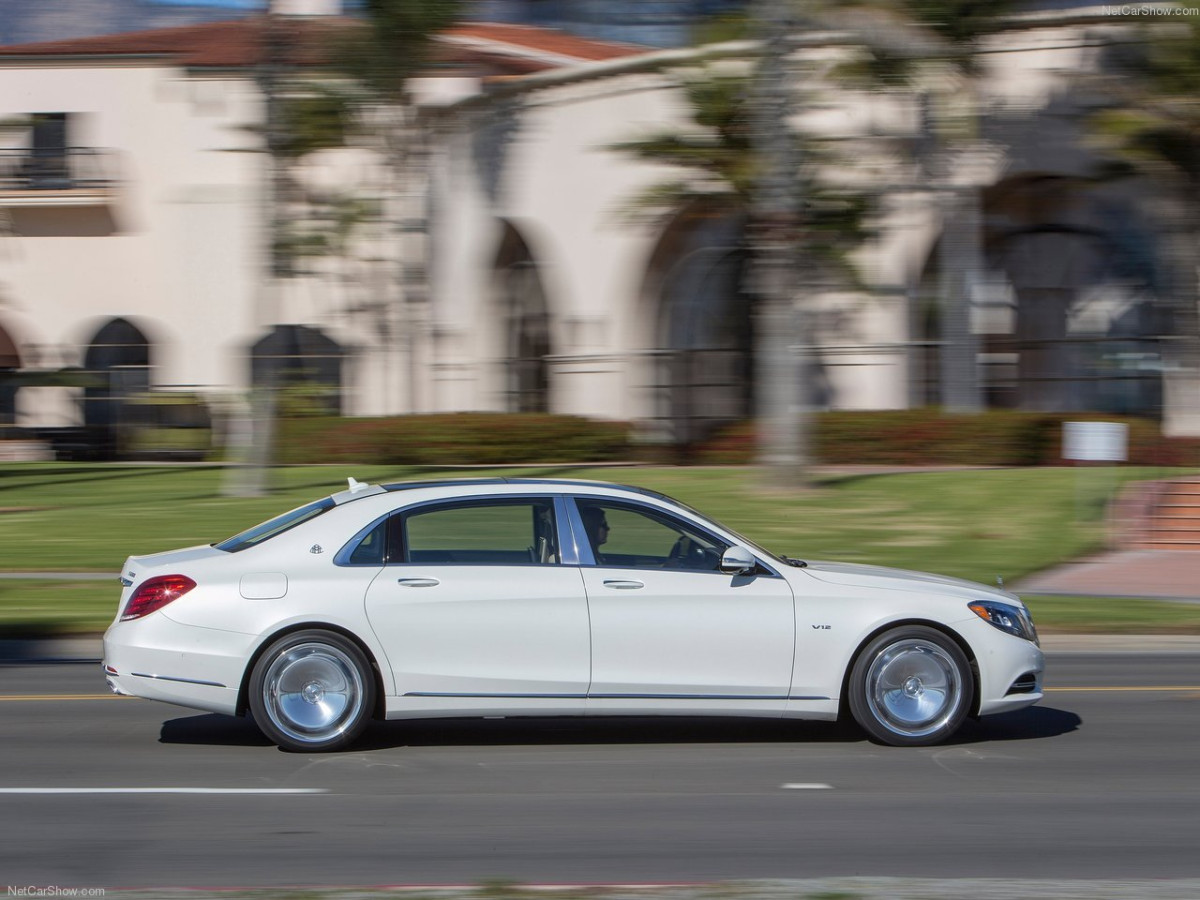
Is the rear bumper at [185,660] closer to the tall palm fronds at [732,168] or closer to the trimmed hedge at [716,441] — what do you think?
the tall palm fronds at [732,168]

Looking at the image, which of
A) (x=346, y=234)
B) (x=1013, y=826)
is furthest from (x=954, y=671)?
(x=346, y=234)

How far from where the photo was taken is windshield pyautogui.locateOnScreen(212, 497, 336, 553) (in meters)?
7.80

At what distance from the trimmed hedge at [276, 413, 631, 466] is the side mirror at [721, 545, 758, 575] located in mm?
18160

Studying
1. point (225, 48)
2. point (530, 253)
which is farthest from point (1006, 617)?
point (225, 48)

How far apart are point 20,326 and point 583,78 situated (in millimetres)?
15663

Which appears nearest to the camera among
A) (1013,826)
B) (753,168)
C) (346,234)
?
(1013,826)

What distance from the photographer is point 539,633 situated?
7461 millimetres

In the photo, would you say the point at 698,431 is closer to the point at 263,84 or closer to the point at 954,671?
the point at 263,84

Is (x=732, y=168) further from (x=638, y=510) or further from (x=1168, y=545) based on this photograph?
(x=638, y=510)

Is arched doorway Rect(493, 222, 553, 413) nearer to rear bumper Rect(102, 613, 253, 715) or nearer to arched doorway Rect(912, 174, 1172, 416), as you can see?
arched doorway Rect(912, 174, 1172, 416)

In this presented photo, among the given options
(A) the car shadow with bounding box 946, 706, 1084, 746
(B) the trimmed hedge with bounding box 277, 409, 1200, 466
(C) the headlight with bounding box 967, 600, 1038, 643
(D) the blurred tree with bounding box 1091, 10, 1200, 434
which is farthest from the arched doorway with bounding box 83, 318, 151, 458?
(C) the headlight with bounding box 967, 600, 1038, 643

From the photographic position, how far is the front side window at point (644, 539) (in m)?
7.70

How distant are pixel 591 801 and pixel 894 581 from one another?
6.94 feet

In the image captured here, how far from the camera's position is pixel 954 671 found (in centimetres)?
765
